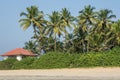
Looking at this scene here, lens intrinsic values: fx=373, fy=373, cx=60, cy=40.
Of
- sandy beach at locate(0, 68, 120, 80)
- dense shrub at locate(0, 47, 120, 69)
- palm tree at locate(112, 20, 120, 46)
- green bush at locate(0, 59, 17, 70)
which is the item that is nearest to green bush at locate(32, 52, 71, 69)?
dense shrub at locate(0, 47, 120, 69)

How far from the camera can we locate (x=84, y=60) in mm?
49844

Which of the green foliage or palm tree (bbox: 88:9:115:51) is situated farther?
palm tree (bbox: 88:9:115:51)

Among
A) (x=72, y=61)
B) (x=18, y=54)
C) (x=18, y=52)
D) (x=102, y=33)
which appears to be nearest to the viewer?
(x=72, y=61)

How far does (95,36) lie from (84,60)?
2165cm

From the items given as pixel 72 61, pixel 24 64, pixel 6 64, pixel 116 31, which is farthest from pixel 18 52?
pixel 72 61

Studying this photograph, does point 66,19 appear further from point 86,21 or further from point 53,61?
point 53,61

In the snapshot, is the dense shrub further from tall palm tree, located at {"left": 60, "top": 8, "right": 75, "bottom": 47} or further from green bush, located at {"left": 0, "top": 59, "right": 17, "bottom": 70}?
tall palm tree, located at {"left": 60, "top": 8, "right": 75, "bottom": 47}

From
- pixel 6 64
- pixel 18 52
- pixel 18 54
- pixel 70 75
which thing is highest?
pixel 18 52

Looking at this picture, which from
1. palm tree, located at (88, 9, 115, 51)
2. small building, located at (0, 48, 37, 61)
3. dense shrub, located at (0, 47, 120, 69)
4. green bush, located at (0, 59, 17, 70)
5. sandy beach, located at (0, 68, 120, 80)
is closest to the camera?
sandy beach, located at (0, 68, 120, 80)

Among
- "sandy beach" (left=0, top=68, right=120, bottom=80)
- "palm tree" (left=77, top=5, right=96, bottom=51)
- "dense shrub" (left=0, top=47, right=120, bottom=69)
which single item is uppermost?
"palm tree" (left=77, top=5, right=96, bottom=51)

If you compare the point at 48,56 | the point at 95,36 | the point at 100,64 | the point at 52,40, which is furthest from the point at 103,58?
the point at 52,40

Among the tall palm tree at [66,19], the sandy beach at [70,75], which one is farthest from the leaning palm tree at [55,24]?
the sandy beach at [70,75]

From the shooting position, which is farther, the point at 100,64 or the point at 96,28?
the point at 96,28

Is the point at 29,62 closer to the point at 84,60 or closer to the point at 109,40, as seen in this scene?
the point at 84,60
